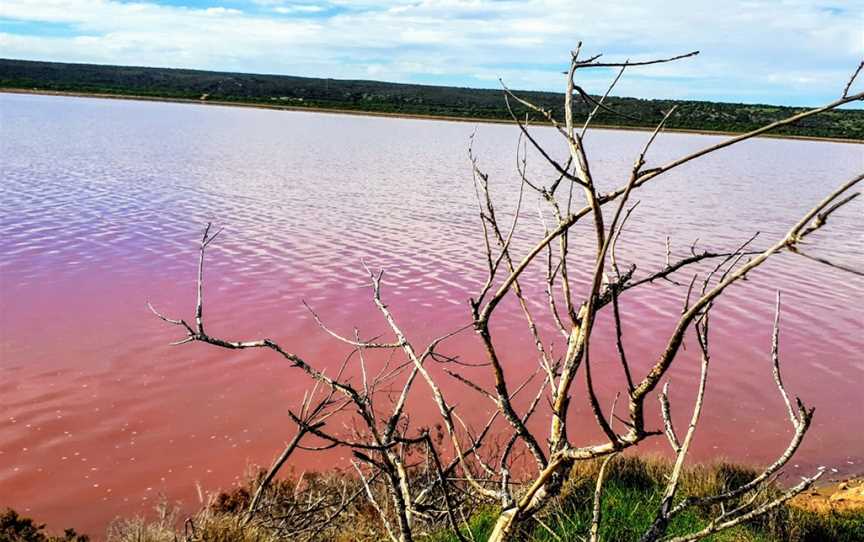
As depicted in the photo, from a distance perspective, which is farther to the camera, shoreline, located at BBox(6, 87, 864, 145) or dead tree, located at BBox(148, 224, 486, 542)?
shoreline, located at BBox(6, 87, 864, 145)

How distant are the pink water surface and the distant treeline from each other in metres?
60.7

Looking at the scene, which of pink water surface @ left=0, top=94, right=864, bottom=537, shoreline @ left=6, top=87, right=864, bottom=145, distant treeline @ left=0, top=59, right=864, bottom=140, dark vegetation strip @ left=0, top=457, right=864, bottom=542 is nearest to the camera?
dark vegetation strip @ left=0, top=457, right=864, bottom=542

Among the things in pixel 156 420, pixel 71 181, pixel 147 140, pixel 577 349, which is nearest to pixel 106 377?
pixel 156 420

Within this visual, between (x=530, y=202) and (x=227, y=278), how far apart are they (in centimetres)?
1114

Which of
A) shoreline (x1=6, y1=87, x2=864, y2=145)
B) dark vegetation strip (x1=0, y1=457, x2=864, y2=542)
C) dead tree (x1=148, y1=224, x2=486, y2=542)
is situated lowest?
shoreline (x1=6, y1=87, x2=864, y2=145)

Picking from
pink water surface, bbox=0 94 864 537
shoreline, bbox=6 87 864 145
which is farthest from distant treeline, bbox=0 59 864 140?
pink water surface, bbox=0 94 864 537

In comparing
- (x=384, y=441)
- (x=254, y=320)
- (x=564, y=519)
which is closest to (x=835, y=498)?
(x=564, y=519)

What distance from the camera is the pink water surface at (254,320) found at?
229 inches

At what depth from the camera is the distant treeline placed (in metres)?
85.2

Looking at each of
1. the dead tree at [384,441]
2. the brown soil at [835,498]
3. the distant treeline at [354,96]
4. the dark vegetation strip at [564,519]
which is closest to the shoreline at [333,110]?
the distant treeline at [354,96]

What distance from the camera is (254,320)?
8.70 metres

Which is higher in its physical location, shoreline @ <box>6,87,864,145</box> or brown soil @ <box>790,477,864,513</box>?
brown soil @ <box>790,477,864,513</box>

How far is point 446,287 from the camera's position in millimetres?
10727

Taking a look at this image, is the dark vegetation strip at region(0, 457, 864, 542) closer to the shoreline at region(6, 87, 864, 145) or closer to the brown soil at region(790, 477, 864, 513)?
the brown soil at region(790, 477, 864, 513)
